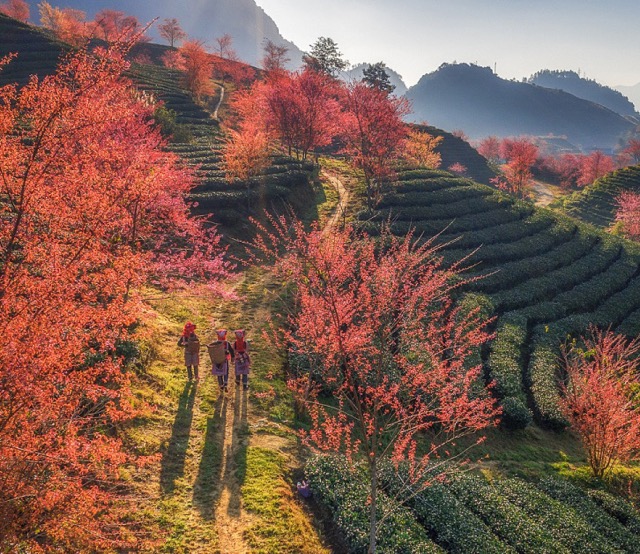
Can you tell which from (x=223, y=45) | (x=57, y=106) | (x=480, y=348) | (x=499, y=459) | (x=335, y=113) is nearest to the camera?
(x=57, y=106)

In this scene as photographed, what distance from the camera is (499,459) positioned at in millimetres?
16641

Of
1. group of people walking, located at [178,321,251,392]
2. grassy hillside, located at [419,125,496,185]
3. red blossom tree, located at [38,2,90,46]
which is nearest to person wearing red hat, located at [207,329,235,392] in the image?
group of people walking, located at [178,321,251,392]

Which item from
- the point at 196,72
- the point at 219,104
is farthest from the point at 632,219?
the point at 219,104

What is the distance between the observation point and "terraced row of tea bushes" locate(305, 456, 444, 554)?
33.3 ft

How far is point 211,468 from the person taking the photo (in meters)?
11.5

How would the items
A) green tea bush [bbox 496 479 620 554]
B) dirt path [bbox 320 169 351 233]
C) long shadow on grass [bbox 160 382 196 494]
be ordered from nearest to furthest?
long shadow on grass [bbox 160 382 196 494] < green tea bush [bbox 496 479 620 554] < dirt path [bbox 320 169 351 233]

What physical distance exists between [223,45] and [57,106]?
13200cm

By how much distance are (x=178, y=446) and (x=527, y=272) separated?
29.4 meters

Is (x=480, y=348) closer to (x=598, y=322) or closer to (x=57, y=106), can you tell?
(x=598, y=322)

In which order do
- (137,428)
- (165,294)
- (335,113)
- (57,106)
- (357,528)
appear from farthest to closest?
(335,113) < (165,294) < (137,428) < (357,528) < (57,106)

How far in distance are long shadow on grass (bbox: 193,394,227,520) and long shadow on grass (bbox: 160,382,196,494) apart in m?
0.60

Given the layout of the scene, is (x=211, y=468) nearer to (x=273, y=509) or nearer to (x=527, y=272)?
(x=273, y=509)

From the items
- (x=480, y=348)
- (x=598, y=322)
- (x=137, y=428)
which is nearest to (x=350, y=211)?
(x=480, y=348)

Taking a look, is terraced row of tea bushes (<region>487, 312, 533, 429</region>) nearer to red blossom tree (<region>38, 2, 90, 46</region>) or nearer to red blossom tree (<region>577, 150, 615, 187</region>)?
red blossom tree (<region>38, 2, 90, 46</region>)
